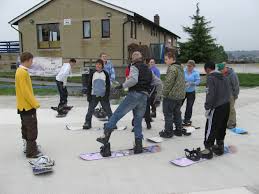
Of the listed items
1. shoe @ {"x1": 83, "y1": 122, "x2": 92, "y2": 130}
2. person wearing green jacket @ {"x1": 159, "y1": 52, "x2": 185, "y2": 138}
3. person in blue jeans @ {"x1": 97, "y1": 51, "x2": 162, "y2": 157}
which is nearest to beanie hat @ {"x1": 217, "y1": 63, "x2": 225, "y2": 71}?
person wearing green jacket @ {"x1": 159, "y1": 52, "x2": 185, "y2": 138}

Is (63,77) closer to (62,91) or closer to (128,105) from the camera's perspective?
(62,91)

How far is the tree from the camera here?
36281mm

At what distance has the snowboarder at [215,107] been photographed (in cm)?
616

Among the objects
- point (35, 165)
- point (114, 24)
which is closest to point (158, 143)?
point (35, 165)

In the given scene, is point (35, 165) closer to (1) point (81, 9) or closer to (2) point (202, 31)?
(1) point (81, 9)

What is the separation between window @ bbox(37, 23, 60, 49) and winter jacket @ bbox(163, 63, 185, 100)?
27128 mm

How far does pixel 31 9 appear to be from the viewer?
110 feet

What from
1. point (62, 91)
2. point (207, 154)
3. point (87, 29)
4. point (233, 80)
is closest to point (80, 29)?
point (87, 29)

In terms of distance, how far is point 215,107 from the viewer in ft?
20.3

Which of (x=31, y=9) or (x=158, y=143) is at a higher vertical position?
(x=31, y=9)

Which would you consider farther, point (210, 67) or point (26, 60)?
point (210, 67)

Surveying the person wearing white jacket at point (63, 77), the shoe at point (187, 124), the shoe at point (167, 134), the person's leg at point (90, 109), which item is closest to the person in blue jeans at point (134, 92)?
the shoe at point (167, 134)

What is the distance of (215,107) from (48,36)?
2948 centimetres

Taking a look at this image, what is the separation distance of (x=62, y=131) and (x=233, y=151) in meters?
3.65
